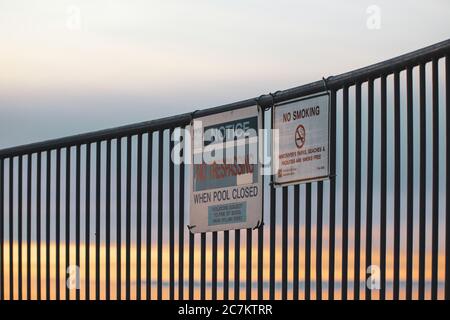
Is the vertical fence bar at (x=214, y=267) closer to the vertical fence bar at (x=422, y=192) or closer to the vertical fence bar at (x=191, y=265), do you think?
the vertical fence bar at (x=191, y=265)

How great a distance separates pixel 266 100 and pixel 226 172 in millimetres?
881

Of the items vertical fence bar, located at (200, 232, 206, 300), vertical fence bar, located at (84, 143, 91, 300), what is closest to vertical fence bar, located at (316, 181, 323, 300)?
vertical fence bar, located at (200, 232, 206, 300)

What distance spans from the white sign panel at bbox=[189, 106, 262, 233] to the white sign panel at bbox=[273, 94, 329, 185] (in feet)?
1.00

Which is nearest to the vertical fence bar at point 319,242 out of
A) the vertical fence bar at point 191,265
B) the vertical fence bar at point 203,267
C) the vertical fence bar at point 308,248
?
the vertical fence bar at point 308,248

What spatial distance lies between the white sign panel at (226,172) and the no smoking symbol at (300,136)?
20.2 inches

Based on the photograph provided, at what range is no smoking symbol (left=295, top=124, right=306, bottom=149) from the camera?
1235 cm

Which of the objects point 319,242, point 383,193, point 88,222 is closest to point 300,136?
point 319,242

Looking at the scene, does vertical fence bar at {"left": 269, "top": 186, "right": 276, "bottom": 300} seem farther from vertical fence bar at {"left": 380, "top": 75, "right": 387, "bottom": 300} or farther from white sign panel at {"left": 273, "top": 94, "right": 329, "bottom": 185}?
vertical fence bar at {"left": 380, "top": 75, "right": 387, "bottom": 300}

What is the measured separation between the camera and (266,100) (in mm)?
12789

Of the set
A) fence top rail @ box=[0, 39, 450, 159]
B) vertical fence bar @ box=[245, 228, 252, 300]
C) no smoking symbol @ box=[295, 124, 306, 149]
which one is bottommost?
vertical fence bar @ box=[245, 228, 252, 300]

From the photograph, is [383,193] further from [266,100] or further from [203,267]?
[203,267]

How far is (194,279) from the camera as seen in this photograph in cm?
1368
